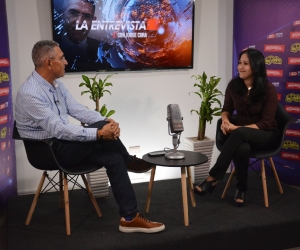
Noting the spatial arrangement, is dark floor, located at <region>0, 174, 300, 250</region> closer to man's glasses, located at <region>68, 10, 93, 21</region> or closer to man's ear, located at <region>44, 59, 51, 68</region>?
man's ear, located at <region>44, 59, 51, 68</region>

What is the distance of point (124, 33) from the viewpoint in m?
4.36

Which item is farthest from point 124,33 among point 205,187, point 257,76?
point 205,187

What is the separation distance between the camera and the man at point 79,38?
412 cm

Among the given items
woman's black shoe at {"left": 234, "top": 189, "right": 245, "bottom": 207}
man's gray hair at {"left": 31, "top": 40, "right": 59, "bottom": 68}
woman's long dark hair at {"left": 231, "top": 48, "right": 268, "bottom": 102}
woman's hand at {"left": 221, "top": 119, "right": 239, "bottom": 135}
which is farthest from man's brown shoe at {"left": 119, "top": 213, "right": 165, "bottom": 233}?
woman's long dark hair at {"left": 231, "top": 48, "right": 268, "bottom": 102}

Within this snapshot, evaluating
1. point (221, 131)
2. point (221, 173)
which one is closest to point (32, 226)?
point (221, 173)

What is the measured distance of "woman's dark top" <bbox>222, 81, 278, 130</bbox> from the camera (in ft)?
12.3

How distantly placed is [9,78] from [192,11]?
2037mm

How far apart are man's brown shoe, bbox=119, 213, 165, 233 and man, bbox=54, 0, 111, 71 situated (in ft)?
5.88

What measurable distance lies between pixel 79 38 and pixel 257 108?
6.07 ft

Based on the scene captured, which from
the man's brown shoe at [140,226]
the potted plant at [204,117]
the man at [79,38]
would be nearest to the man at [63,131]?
the man's brown shoe at [140,226]

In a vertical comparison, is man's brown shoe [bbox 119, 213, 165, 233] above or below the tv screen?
below

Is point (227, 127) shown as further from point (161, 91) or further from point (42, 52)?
point (42, 52)

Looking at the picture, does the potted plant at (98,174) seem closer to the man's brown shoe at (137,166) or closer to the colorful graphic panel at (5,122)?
the man's brown shoe at (137,166)

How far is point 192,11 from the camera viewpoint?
4562 millimetres
